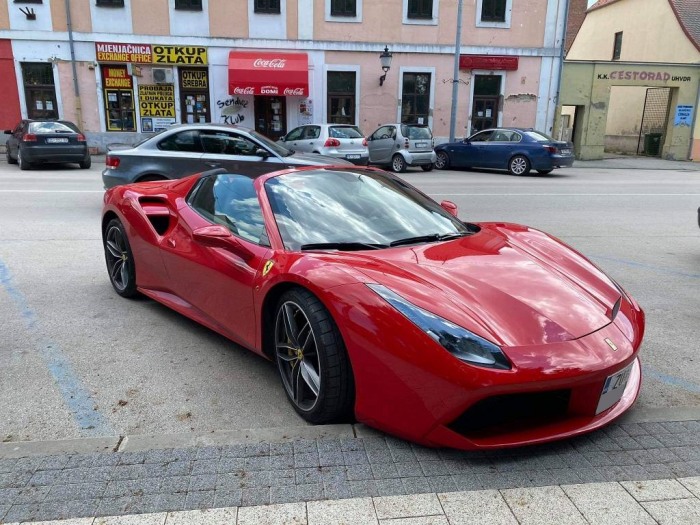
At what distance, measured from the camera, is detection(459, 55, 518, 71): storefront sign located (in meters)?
22.6

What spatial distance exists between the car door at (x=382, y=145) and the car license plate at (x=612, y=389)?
50.4ft

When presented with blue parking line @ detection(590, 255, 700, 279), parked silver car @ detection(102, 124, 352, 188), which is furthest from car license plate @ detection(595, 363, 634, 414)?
parked silver car @ detection(102, 124, 352, 188)

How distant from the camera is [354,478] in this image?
2.36 meters

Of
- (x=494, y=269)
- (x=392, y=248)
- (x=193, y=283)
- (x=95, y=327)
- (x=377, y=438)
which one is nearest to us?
(x=377, y=438)

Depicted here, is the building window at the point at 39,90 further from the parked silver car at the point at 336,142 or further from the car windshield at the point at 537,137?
the car windshield at the point at 537,137

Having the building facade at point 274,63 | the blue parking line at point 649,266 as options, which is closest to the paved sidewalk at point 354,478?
the blue parking line at point 649,266

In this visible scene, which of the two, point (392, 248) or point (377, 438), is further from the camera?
point (392, 248)

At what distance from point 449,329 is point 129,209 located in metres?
3.17

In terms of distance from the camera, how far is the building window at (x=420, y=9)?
22.2m

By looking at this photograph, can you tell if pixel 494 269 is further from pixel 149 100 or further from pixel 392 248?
pixel 149 100

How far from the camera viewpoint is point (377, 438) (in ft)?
8.71

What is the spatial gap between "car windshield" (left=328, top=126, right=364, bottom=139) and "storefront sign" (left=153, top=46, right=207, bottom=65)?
28.1 feet

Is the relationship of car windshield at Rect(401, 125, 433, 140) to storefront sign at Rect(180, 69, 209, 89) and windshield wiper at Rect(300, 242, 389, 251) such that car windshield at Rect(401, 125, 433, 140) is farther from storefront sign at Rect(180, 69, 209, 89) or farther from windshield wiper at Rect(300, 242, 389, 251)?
windshield wiper at Rect(300, 242, 389, 251)

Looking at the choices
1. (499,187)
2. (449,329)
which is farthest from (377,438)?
(499,187)
